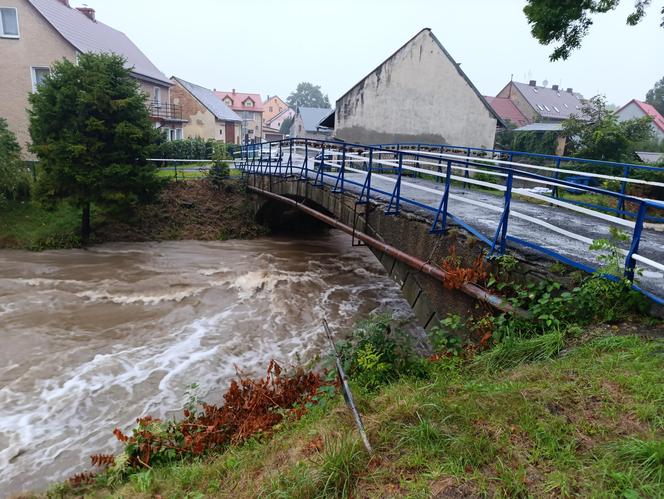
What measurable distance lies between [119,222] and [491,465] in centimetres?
1674

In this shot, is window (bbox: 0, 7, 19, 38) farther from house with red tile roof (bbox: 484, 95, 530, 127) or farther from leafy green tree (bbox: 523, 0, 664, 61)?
house with red tile roof (bbox: 484, 95, 530, 127)

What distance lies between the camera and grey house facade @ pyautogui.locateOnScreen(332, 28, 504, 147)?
2347 cm

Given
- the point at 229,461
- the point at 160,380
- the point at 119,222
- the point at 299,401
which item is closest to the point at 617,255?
the point at 299,401

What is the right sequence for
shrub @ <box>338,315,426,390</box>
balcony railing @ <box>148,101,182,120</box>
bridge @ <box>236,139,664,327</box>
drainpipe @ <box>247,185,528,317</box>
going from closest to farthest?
bridge @ <box>236,139,664,327</box>
drainpipe @ <box>247,185,528,317</box>
shrub @ <box>338,315,426,390</box>
balcony railing @ <box>148,101,182,120</box>

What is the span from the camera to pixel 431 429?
10.2 ft

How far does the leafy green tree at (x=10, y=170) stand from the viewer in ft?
50.9

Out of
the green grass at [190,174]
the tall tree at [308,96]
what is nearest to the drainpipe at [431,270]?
the green grass at [190,174]

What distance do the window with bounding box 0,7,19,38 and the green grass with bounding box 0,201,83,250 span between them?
1168 cm

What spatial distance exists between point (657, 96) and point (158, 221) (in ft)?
347

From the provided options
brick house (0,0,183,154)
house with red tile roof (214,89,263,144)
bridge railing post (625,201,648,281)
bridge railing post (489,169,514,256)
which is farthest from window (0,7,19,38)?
house with red tile roof (214,89,263,144)

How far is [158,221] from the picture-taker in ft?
56.3

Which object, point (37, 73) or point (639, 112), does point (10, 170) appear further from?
point (639, 112)

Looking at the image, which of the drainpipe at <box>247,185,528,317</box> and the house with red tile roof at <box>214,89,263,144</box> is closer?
the drainpipe at <box>247,185,528,317</box>

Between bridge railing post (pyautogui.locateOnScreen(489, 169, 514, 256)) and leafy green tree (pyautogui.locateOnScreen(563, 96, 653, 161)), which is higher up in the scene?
leafy green tree (pyautogui.locateOnScreen(563, 96, 653, 161))
